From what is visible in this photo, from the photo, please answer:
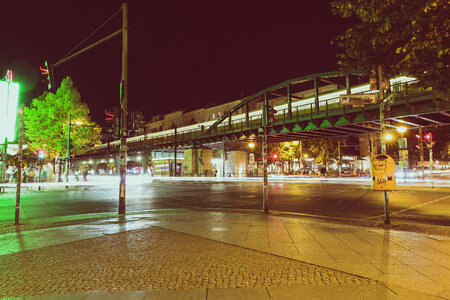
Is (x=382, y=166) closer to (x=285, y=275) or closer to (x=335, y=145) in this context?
(x=285, y=275)

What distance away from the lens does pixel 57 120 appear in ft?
109

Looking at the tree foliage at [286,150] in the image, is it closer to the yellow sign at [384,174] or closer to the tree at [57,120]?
the tree at [57,120]

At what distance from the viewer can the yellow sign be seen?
7.75 metres

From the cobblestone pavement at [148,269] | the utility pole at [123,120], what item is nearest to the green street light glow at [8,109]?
the utility pole at [123,120]

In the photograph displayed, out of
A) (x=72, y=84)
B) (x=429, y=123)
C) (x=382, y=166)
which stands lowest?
(x=382, y=166)

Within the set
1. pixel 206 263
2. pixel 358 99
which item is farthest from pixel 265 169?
pixel 206 263

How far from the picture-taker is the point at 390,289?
146 inches

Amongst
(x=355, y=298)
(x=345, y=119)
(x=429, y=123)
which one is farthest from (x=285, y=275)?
(x=429, y=123)

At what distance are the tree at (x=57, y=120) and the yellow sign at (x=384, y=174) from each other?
30748 mm

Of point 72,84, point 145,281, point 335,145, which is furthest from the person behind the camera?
point 335,145

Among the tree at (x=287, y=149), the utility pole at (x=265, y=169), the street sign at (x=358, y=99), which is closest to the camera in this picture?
the street sign at (x=358, y=99)

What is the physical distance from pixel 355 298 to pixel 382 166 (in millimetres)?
5383

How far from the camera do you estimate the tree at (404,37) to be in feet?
21.3

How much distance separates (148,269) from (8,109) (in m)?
9.44
